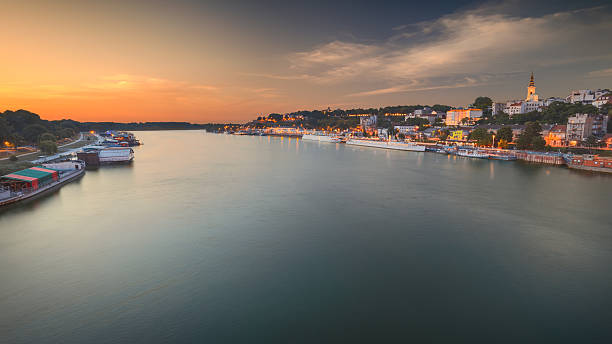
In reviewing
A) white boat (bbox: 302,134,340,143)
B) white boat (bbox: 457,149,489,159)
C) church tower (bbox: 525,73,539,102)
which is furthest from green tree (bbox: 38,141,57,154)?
church tower (bbox: 525,73,539,102)

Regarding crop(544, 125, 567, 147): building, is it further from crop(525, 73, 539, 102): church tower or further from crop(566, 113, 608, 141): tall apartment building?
crop(525, 73, 539, 102): church tower

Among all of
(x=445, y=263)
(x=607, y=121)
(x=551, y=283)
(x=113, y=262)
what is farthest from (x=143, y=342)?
(x=607, y=121)

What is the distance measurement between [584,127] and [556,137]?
1915mm

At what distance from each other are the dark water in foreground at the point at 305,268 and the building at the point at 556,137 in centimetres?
1690

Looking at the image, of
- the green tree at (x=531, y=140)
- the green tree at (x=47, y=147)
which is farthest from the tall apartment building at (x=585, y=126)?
the green tree at (x=47, y=147)

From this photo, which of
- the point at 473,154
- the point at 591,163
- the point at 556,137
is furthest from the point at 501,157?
the point at 556,137

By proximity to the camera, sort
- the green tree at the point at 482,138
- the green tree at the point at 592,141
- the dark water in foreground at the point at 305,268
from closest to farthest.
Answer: the dark water in foreground at the point at 305,268
the green tree at the point at 592,141
the green tree at the point at 482,138

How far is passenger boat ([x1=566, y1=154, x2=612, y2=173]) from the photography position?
1628 centimetres

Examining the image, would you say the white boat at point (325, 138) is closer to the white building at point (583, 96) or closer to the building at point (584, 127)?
the building at point (584, 127)

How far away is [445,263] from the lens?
5.63 metres

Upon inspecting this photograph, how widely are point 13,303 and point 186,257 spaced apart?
2476 millimetres

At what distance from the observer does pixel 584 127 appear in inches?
904

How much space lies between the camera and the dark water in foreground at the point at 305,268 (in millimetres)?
3854

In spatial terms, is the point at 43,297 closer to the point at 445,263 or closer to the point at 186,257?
the point at 186,257
